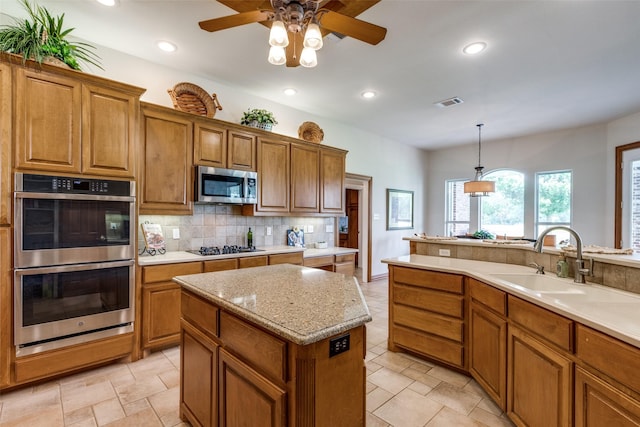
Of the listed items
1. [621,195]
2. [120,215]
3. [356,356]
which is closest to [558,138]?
[621,195]

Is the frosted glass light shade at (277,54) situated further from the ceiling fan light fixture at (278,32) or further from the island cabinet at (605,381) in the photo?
the island cabinet at (605,381)

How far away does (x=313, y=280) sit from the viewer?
Result: 6.03 feet

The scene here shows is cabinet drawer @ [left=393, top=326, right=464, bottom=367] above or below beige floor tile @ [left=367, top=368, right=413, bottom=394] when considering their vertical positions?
above

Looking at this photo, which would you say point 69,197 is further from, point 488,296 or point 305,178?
point 488,296

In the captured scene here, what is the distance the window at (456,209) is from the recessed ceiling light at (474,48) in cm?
456

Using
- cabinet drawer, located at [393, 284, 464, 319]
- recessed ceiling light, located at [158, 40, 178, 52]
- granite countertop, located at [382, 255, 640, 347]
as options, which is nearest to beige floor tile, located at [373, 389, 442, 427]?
cabinet drawer, located at [393, 284, 464, 319]

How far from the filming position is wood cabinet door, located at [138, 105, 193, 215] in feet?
9.37

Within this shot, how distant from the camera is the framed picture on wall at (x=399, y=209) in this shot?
6.36 metres

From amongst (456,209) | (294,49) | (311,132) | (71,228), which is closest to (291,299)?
(294,49)

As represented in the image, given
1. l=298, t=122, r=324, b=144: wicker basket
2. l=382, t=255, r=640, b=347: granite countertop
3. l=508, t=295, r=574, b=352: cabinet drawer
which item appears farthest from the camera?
l=298, t=122, r=324, b=144: wicker basket

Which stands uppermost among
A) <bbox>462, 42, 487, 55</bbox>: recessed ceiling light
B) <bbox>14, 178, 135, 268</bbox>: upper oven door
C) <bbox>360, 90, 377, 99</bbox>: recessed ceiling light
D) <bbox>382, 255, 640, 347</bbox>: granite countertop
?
<bbox>360, 90, 377, 99</bbox>: recessed ceiling light

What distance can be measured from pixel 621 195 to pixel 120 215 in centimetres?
690

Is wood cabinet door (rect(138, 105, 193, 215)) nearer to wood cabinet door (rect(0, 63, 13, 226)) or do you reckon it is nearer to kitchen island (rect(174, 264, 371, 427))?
wood cabinet door (rect(0, 63, 13, 226))

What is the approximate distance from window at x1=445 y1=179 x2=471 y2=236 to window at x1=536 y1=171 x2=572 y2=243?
1.37m
